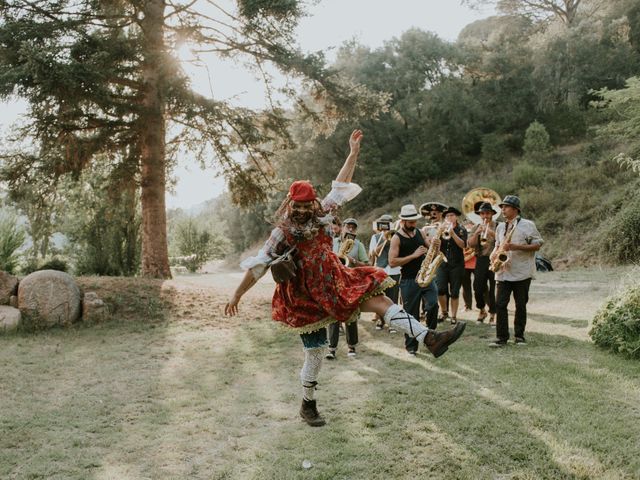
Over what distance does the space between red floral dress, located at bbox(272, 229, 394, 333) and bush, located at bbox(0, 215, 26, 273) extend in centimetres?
1399

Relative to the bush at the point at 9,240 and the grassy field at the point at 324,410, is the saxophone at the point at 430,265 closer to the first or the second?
the grassy field at the point at 324,410

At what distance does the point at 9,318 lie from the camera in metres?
9.40

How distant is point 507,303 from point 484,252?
2052 mm

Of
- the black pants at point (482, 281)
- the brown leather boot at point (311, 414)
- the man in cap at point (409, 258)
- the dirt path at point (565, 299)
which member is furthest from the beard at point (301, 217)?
the black pants at point (482, 281)

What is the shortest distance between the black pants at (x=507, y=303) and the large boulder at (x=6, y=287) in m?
8.84

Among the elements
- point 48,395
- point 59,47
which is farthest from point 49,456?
point 59,47

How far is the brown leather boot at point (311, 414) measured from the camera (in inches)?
188

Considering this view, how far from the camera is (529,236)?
7.20 m

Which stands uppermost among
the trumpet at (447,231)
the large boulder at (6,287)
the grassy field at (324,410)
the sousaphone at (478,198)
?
the sousaphone at (478,198)

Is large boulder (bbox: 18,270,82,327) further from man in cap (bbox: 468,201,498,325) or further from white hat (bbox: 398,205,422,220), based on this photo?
man in cap (bbox: 468,201,498,325)

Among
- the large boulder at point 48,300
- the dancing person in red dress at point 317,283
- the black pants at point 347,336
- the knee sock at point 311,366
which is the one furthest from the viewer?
the large boulder at point 48,300

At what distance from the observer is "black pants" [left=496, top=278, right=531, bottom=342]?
722cm

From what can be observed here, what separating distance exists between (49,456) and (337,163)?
38.0 meters

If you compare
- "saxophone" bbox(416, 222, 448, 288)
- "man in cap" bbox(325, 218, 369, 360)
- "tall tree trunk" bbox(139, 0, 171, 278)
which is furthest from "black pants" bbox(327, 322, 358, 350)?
"tall tree trunk" bbox(139, 0, 171, 278)
